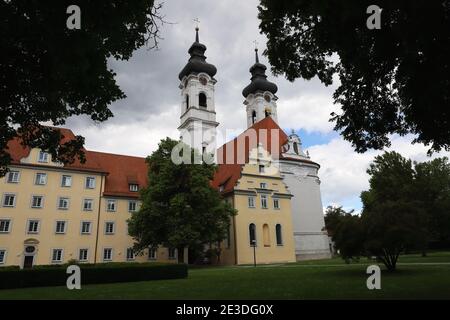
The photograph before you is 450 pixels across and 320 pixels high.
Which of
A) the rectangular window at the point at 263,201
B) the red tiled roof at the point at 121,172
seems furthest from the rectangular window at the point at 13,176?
the rectangular window at the point at 263,201

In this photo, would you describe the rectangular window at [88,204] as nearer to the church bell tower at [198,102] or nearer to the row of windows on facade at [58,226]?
the row of windows on facade at [58,226]

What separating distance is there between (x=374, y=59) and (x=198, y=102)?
2105 inches

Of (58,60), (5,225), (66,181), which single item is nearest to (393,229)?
(58,60)

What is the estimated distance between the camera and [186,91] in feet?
212

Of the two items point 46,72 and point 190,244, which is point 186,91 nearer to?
point 190,244

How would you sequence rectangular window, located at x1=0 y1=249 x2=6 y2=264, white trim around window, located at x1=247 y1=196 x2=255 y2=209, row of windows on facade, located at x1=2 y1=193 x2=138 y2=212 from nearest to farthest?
rectangular window, located at x1=0 y1=249 x2=6 y2=264
row of windows on facade, located at x1=2 y1=193 x2=138 y2=212
white trim around window, located at x1=247 y1=196 x2=255 y2=209

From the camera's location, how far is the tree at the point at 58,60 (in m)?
8.08

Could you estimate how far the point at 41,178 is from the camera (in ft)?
139

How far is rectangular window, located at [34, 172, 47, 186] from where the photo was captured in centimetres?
4197

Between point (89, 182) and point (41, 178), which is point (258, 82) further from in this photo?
point (41, 178)

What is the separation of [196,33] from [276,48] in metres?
61.5

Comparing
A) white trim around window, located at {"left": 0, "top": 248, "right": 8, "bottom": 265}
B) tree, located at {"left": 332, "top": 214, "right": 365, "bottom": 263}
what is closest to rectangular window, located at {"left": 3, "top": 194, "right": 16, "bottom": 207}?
white trim around window, located at {"left": 0, "top": 248, "right": 8, "bottom": 265}

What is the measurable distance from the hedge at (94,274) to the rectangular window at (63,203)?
73.9 feet

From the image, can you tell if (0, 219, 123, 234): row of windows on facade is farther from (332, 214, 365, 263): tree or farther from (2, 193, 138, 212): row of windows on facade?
(332, 214, 365, 263): tree
